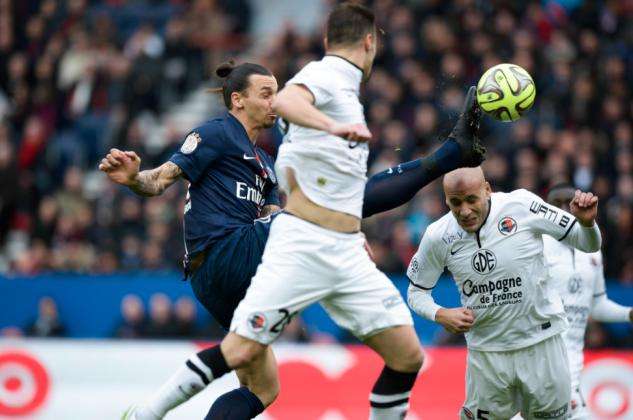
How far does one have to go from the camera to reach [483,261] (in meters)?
7.60

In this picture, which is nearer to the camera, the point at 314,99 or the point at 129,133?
the point at 314,99

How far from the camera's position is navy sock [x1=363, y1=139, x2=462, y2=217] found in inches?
285

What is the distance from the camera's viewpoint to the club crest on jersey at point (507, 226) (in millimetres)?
7613

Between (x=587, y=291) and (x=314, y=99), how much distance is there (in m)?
3.65

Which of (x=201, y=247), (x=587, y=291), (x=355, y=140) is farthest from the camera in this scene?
(x=587, y=291)

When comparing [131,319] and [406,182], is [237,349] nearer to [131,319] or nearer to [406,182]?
[406,182]

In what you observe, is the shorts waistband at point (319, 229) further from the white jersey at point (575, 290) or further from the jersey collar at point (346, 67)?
the white jersey at point (575, 290)

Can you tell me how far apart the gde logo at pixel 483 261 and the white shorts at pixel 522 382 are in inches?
23.0

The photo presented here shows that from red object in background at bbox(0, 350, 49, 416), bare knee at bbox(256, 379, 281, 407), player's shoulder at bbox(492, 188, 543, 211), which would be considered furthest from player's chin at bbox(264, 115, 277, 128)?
red object in background at bbox(0, 350, 49, 416)

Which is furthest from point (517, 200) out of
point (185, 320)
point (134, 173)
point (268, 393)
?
point (185, 320)

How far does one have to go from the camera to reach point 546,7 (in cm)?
1766

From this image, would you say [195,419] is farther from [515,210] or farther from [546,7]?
[546,7]

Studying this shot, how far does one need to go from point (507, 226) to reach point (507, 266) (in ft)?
0.90

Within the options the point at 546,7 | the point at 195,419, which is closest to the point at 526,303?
the point at 195,419
